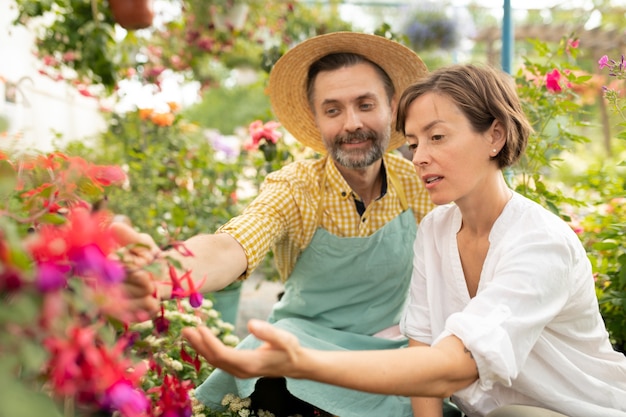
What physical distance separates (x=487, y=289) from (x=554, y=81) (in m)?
1.30

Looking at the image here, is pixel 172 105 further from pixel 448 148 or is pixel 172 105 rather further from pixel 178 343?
pixel 448 148

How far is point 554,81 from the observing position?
90.7 inches

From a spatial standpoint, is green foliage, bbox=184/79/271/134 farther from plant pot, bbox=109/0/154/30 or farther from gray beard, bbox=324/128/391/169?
gray beard, bbox=324/128/391/169

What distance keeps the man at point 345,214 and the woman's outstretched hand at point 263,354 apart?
96 cm

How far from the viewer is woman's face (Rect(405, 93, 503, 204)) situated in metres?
1.50

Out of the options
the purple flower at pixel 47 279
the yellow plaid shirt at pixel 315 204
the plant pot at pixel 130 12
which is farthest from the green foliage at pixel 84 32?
the purple flower at pixel 47 279

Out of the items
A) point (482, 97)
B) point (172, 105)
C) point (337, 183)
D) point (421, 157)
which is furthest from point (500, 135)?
point (172, 105)

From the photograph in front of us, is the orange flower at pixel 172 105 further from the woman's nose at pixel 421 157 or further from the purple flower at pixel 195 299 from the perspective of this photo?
the purple flower at pixel 195 299

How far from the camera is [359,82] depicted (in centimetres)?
212

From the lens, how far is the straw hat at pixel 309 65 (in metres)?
2.15

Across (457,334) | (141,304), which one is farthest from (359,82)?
(141,304)

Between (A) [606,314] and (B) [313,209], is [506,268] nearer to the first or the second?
(B) [313,209]

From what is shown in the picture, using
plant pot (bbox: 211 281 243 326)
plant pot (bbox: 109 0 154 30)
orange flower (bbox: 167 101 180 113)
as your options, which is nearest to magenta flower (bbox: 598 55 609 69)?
plant pot (bbox: 211 281 243 326)

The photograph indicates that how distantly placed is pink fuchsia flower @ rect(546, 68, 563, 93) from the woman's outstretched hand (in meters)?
1.76
